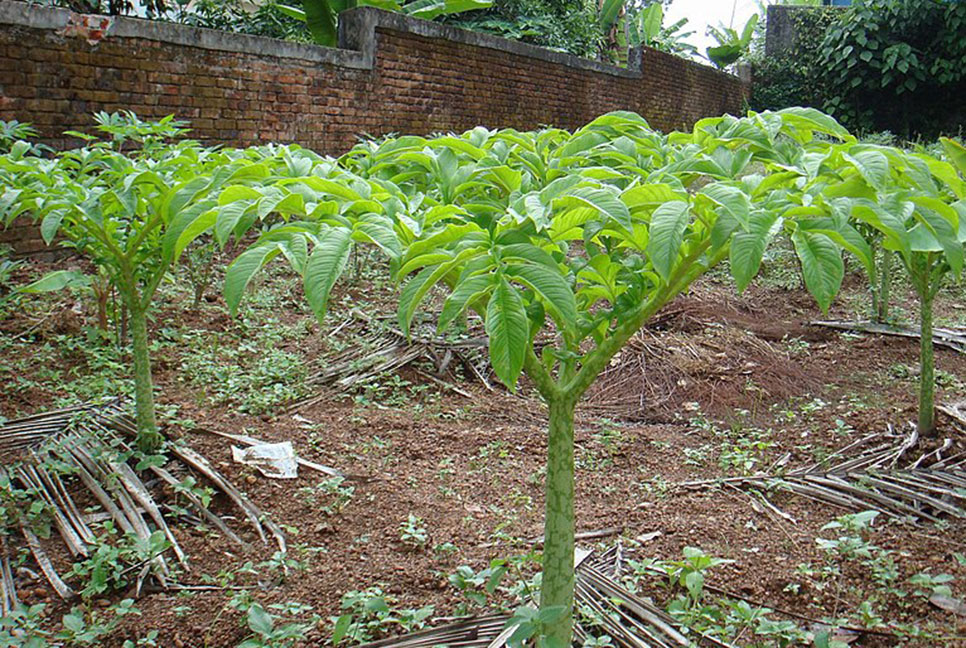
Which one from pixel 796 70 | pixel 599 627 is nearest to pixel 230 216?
pixel 599 627

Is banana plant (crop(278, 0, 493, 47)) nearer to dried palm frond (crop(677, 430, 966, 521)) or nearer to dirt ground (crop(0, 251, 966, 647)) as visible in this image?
dirt ground (crop(0, 251, 966, 647))

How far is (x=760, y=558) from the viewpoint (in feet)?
7.88

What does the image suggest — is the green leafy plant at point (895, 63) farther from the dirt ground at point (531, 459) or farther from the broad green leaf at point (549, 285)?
the broad green leaf at point (549, 285)

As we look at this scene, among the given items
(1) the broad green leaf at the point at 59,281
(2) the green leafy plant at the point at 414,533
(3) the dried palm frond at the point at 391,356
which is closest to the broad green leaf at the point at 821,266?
(2) the green leafy plant at the point at 414,533

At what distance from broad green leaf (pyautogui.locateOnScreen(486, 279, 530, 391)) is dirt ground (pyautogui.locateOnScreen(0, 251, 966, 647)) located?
3.69 ft

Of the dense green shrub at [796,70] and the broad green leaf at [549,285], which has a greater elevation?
the dense green shrub at [796,70]

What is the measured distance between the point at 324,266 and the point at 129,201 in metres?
1.29

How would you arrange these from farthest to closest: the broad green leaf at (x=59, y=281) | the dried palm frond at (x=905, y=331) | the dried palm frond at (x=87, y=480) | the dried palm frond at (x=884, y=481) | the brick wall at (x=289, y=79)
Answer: the brick wall at (x=289, y=79) → the dried palm frond at (x=905, y=331) → the broad green leaf at (x=59, y=281) → the dried palm frond at (x=884, y=481) → the dried palm frond at (x=87, y=480)

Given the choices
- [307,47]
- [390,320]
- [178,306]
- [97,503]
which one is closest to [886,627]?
[97,503]

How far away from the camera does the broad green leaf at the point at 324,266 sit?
1.23m

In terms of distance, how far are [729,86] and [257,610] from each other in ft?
52.7

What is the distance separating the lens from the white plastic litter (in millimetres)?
2886

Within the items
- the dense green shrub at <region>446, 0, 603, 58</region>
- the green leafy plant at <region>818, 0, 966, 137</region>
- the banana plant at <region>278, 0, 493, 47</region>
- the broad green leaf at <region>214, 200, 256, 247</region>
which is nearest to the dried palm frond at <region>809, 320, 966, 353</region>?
the broad green leaf at <region>214, 200, 256, 247</region>

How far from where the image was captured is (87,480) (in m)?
2.66
